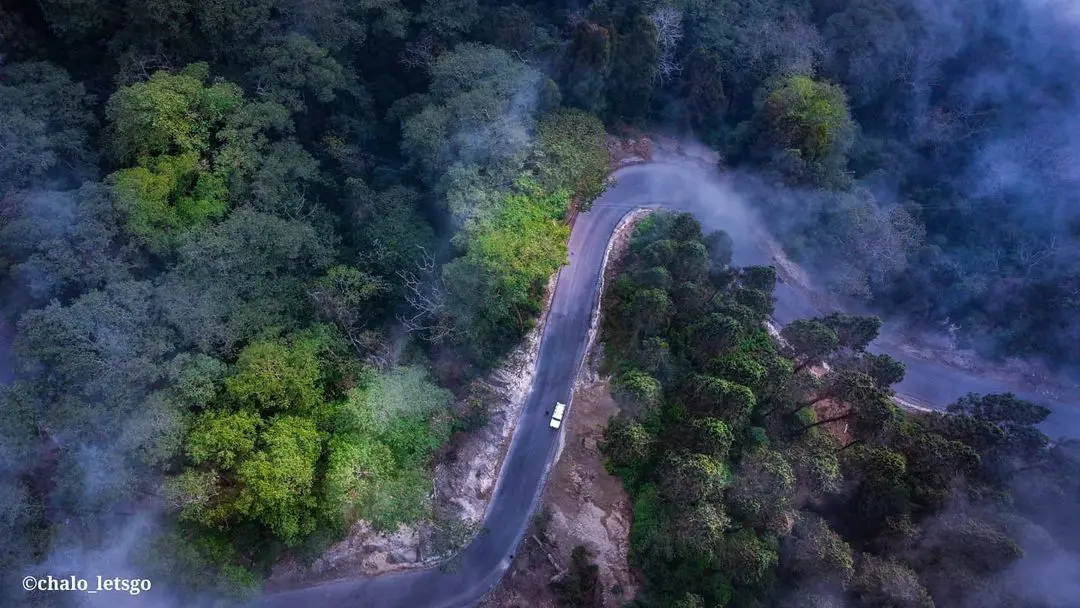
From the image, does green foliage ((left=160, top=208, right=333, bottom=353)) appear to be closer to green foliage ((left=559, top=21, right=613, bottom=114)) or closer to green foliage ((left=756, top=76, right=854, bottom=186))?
green foliage ((left=559, top=21, right=613, bottom=114))

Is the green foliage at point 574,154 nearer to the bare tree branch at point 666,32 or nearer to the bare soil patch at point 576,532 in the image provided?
the bare tree branch at point 666,32

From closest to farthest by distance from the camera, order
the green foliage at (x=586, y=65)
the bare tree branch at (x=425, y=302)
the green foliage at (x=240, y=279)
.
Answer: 1. the green foliage at (x=240, y=279)
2. the bare tree branch at (x=425, y=302)
3. the green foliage at (x=586, y=65)

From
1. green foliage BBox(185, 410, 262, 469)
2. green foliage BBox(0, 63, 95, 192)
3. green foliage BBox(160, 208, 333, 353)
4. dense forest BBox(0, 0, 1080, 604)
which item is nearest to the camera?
green foliage BBox(185, 410, 262, 469)

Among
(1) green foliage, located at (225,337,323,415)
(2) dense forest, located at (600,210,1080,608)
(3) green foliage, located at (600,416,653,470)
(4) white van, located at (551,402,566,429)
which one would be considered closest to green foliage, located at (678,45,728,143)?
(2) dense forest, located at (600,210,1080,608)

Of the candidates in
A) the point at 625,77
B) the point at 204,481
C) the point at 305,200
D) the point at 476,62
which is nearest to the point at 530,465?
the point at 204,481

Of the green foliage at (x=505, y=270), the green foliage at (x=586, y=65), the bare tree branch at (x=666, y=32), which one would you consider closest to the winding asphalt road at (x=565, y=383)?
the green foliage at (x=505, y=270)

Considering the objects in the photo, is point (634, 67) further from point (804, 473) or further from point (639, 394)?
point (804, 473)
